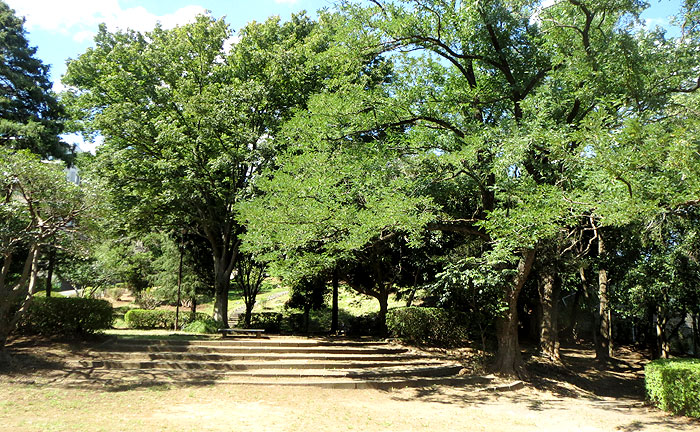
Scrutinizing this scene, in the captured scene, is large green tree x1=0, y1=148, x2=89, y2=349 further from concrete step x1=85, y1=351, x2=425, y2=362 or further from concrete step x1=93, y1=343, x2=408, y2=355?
concrete step x1=93, y1=343, x2=408, y2=355

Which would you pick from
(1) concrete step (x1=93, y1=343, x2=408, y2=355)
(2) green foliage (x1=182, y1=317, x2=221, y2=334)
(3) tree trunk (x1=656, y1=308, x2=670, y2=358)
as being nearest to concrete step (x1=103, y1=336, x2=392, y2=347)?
(1) concrete step (x1=93, y1=343, x2=408, y2=355)

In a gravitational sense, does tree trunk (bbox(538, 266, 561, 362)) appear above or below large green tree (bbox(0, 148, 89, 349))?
below

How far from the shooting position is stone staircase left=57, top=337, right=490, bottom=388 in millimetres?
10875

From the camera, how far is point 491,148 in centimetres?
983

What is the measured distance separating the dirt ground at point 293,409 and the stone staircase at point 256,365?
21.0 inches

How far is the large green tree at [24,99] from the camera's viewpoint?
16.1m

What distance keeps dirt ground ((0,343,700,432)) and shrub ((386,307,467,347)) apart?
442 centimetres

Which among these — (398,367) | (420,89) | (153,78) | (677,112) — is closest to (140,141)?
(153,78)

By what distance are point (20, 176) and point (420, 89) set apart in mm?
10435

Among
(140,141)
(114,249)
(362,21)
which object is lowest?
(114,249)

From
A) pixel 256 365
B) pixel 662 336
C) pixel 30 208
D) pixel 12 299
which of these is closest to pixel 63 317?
pixel 12 299

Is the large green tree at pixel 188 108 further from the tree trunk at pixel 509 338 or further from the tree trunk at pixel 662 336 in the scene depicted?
the tree trunk at pixel 662 336

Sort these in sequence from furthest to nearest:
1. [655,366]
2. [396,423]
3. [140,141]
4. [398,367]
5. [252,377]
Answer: [140,141] → [398,367] → [252,377] → [655,366] → [396,423]

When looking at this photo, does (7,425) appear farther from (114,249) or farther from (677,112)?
(114,249)
